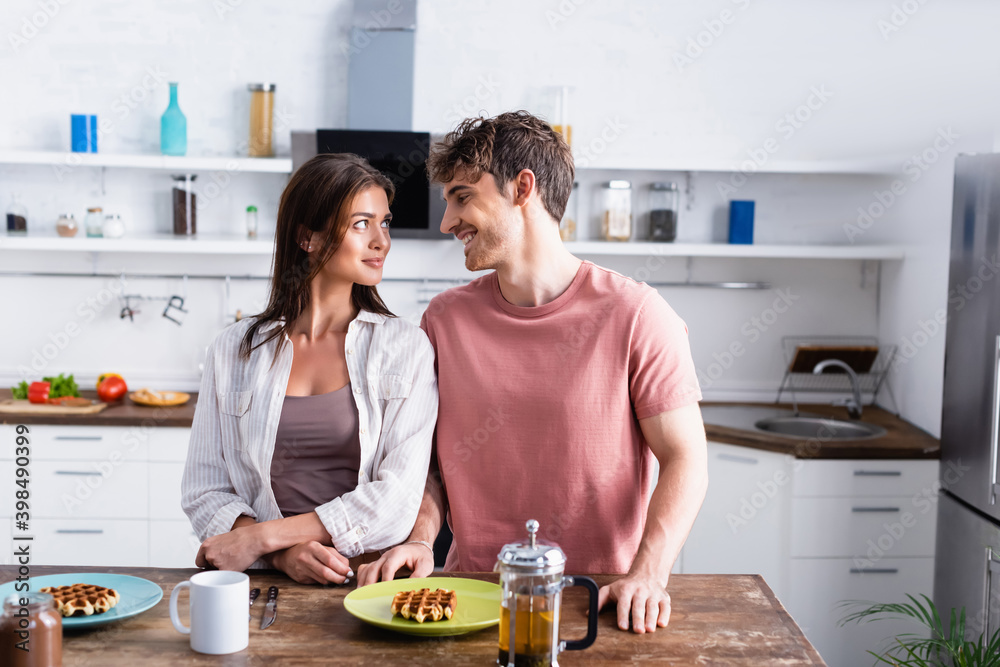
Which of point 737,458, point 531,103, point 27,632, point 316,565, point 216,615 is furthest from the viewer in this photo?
point 531,103

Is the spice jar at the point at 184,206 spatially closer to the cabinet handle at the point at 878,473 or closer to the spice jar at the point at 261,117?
the spice jar at the point at 261,117

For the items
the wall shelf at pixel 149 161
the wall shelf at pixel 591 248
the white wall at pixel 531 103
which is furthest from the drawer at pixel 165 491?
the wall shelf at pixel 149 161

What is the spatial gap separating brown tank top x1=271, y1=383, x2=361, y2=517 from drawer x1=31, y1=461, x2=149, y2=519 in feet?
6.22

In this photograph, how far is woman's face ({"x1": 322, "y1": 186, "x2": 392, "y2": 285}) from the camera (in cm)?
171

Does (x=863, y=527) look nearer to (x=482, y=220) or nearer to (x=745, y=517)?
(x=745, y=517)

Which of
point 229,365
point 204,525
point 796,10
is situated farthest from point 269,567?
point 796,10

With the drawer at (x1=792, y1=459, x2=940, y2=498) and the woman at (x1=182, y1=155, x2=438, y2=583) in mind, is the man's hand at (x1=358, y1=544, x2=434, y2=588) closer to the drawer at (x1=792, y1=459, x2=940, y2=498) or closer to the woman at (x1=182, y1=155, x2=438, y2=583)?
the woman at (x1=182, y1=155, x2=438, y2=583)

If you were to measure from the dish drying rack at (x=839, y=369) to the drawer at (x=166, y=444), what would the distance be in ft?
7.76

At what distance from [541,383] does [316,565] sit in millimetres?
516

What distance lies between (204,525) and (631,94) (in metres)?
2.76

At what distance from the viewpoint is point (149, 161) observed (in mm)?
3510

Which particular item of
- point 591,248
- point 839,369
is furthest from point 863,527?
point 591,248

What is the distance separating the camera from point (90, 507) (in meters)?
3.32

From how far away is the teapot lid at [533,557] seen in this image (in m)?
1.08
